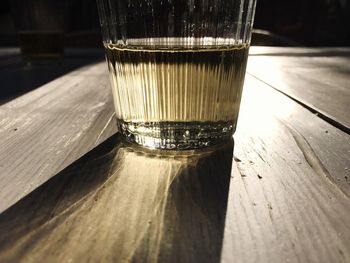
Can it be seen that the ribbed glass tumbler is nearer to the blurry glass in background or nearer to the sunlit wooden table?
the sunlit wooden table

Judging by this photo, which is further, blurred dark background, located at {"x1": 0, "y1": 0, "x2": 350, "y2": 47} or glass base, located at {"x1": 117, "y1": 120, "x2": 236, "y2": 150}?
blurred dark background, located at {"x1": 0, "y1": 0, "x2": 350, "y2": 47}

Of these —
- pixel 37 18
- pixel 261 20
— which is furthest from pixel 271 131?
pixel 261 20

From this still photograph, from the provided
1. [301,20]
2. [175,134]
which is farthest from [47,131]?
[301,20]

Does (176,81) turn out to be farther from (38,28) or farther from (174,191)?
(38,28)

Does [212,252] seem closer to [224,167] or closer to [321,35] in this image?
[224,167]

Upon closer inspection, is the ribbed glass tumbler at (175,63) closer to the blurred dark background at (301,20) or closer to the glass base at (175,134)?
the glass base at (175,134)

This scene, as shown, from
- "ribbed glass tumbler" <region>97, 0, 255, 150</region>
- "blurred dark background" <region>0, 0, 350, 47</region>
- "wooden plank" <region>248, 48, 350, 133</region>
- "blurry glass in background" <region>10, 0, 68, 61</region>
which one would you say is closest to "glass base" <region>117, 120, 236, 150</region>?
"ribbed glass tumbler" <region>97, 0, 255, 150</region>

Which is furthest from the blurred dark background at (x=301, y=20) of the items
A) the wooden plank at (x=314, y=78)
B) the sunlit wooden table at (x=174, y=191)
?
the sunlit wooden table at (x=174, y=191)
